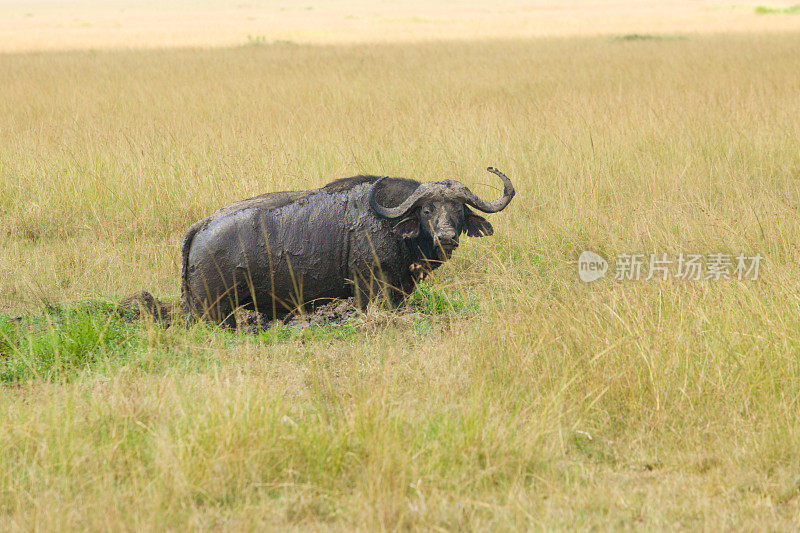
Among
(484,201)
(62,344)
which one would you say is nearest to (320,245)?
(484,201)

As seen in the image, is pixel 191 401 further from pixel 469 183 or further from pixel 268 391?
pixel 469 183

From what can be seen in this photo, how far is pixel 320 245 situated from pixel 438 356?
1.34 meters

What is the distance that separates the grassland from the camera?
3461mm

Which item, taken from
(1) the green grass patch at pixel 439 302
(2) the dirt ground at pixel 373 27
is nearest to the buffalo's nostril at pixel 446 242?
(1) the green grass patch at pixel 439 302

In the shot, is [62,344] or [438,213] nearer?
[62,344]

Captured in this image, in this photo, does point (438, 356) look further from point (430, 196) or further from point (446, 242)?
point (430, 196)

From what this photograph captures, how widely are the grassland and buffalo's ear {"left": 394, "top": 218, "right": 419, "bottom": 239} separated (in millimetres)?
635

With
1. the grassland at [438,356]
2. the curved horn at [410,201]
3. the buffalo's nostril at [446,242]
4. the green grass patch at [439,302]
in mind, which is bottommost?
the green grass patch at [439,302]

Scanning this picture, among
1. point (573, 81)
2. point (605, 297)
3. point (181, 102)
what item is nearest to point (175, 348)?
point (605, 297)

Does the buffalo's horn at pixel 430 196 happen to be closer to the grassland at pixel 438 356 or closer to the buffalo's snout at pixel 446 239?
the buffalo's snout at pixel 446 239

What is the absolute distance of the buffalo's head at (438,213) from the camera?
5.46 metres

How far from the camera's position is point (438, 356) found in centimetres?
499

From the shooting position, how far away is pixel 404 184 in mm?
5980

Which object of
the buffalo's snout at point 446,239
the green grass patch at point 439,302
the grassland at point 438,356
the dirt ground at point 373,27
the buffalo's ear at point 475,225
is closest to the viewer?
the grassland at point 438,356
